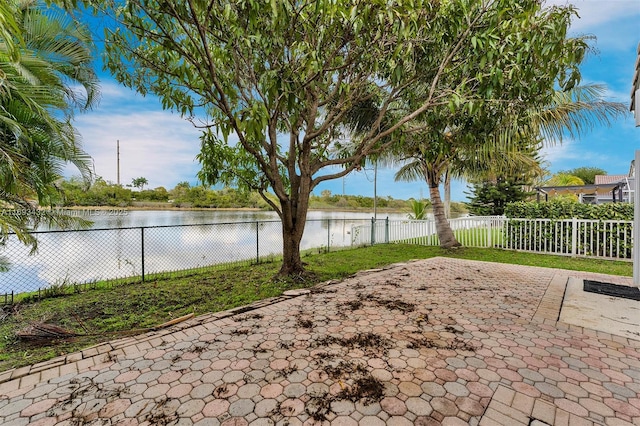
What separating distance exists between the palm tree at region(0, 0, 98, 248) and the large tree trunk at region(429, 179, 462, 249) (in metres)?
8.13

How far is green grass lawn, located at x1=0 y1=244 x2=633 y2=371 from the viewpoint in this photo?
2564mm

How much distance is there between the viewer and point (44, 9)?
3.99m

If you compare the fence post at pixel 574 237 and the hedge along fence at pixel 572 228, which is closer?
the hedge along fence at pixel 572 228

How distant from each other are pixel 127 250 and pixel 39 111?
294 centimetres

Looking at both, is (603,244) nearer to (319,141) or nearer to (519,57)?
(519,57)

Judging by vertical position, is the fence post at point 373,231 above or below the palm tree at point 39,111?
below

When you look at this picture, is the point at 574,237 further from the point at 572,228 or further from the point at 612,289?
the point at 612,289

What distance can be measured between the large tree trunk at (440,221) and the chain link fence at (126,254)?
4756 mm

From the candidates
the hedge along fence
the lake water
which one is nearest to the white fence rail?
the hedge along fence

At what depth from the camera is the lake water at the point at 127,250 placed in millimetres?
4312

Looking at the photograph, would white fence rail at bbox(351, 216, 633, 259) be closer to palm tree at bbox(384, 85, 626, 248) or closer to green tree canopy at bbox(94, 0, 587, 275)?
palm tree at bbox(384, 85, 626, 248)

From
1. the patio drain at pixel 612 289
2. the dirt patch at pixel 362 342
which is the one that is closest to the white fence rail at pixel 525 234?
the patio drain at pixel 612 289

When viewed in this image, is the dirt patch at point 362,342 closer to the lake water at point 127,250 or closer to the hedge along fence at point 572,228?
the lake water at point 127,250

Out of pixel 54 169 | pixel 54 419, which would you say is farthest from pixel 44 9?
pixel 54 419
